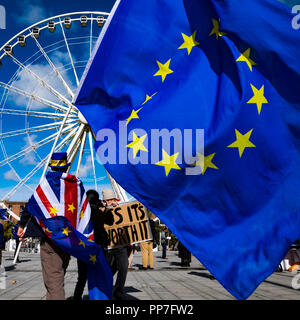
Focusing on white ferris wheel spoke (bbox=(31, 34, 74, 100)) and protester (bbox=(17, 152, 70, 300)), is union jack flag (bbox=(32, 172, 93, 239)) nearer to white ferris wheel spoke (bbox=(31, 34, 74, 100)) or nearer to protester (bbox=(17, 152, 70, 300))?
protester (bbox=(17, 152, 70, 300))

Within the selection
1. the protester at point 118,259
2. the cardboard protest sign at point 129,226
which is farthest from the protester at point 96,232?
the protester at point 118,259

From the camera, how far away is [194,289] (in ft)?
21.1

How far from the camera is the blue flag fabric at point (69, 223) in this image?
12.1ft

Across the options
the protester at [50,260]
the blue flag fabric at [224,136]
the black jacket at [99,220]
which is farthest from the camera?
the black jacket at [99,220]

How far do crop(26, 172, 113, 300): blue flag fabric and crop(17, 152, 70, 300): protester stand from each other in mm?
87

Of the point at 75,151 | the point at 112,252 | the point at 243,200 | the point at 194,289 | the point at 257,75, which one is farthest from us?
the point at 75,151

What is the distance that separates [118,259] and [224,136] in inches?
117

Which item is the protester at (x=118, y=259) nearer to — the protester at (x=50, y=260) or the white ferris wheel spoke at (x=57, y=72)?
the protester at (x=50, y=260)

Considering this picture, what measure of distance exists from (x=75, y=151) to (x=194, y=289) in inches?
496

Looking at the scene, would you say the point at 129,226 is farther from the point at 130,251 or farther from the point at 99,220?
the point at 130,251

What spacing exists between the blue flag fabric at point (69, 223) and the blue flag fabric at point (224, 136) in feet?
2.94

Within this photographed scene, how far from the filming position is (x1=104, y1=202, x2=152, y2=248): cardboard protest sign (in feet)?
17.4

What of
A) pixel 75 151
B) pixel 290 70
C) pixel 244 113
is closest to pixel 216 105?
pixel 244 113

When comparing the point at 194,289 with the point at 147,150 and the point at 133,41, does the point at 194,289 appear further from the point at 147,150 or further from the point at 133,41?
the point at 133,41
